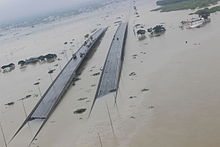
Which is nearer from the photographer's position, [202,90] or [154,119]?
[154,119]

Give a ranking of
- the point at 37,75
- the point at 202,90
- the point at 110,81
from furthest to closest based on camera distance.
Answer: the point at 37,75
the point at 110,81
the point at 202,90

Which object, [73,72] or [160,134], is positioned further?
[73,72]

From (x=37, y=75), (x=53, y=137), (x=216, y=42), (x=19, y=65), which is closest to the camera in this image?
(x=53, y=137)

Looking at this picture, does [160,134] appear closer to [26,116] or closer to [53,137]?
[53,137]

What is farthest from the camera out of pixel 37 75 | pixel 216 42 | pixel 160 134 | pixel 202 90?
pixel 37 75

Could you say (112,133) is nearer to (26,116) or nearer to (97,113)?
(97,113)

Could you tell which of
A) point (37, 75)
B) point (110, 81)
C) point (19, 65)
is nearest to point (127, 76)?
point (110, 81)

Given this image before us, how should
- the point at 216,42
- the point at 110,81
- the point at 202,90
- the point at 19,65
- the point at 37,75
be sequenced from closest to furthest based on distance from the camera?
the point at 202,90 → the point at 110,81 → the point at 216,42 → the point at 37,75 → the point at 19,65

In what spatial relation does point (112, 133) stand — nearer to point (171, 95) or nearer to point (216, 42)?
point (171, 95)

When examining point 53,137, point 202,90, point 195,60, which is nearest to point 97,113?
point 53,137
